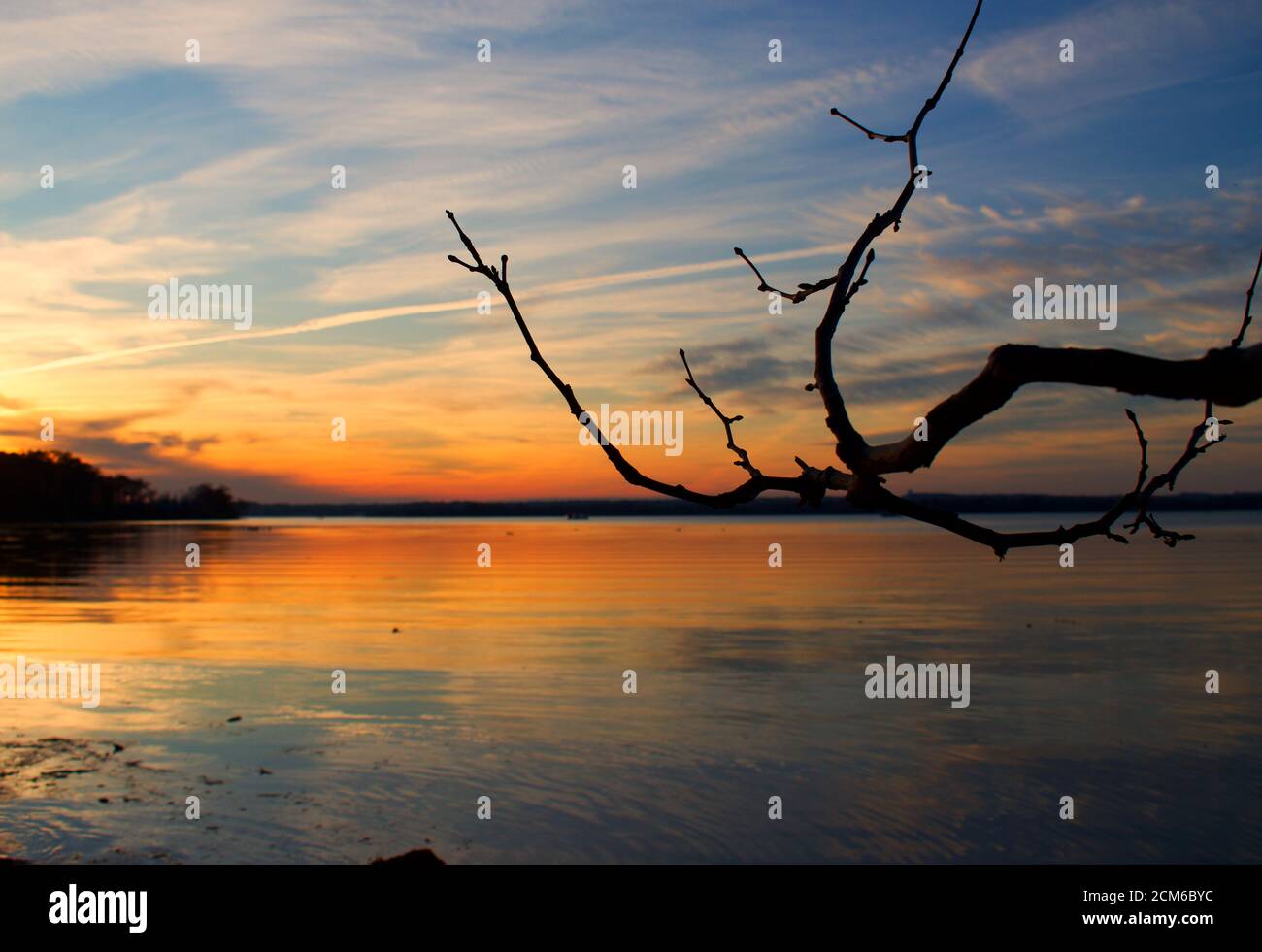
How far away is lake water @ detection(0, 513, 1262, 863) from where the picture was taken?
36.3 ft

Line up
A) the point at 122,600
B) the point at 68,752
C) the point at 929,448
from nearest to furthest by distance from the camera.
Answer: the point at 929,448
the point at 68,752
the point at 122,600

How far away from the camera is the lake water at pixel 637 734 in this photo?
1107 centimetres

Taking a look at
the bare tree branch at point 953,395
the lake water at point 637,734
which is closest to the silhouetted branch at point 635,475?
the bare tree branch at point 953,395

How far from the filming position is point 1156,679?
19203 millimetres

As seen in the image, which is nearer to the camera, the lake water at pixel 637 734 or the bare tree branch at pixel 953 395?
the bare tree branch at pixel 953 395

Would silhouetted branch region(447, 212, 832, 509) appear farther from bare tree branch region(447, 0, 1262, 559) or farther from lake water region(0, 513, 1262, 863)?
lake water region(0, 513, 1262, 863)

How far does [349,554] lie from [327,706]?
51.4 m

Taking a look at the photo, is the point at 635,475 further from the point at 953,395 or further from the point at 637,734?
the point at 637,734

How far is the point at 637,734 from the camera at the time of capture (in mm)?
15367

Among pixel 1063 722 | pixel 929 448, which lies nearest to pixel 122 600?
pixel 1063 722

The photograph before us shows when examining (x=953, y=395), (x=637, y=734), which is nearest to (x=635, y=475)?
(x=953, y=395)

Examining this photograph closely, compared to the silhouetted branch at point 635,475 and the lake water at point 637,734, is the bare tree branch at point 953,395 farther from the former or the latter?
the lake water at point 637,734

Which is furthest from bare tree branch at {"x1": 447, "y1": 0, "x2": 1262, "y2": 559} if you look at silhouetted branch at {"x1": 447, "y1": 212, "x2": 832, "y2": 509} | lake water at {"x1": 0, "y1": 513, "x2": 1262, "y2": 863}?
lake water at {"x1": 0, "y1": 513, "x2": 1262, "y2": 863}
